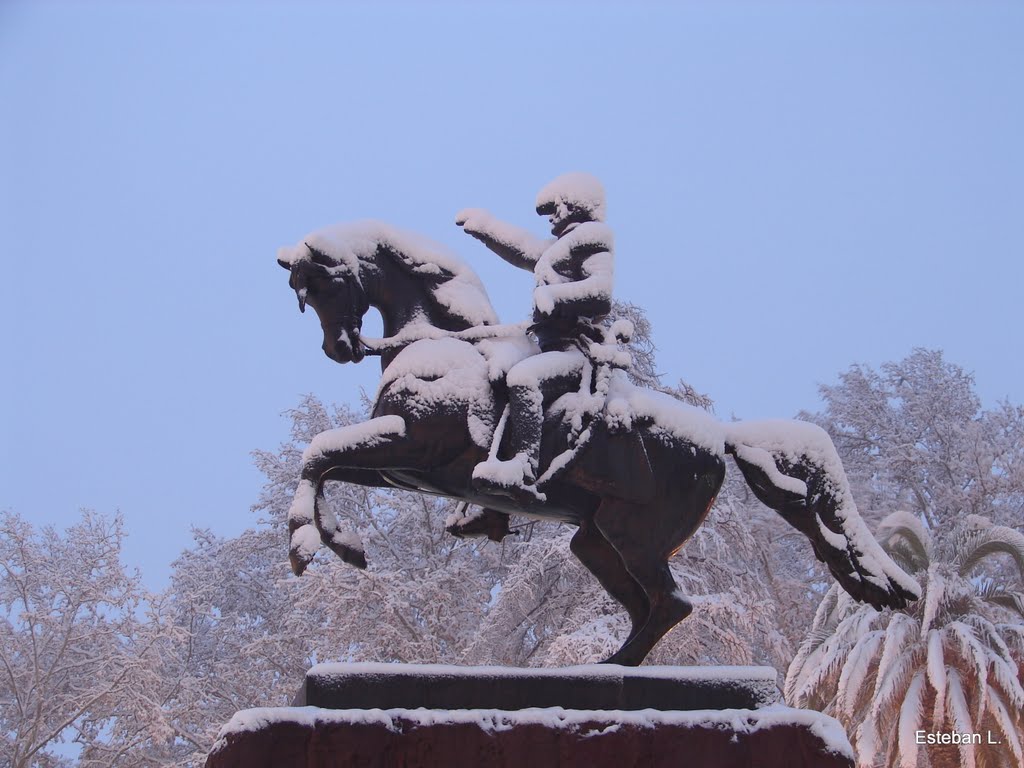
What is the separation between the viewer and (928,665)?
13953 mm

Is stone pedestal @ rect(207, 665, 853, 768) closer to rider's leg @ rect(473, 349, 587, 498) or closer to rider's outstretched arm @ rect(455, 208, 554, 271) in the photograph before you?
rider's leg @ rect(473, 349, 587, 498)

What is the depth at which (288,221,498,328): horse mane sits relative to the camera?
5.95 metres

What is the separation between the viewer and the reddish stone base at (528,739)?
4539 mm

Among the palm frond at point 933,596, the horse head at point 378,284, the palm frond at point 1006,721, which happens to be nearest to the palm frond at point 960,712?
the palm frond at point 1006,721

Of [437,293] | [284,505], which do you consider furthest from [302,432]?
[437,293]

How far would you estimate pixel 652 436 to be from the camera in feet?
19.3

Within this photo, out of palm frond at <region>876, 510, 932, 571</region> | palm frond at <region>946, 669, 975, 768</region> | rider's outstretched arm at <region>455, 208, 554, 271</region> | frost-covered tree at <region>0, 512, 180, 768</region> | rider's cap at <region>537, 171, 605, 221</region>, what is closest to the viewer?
rider's cap at <region>537, 171, 605, 221</region>

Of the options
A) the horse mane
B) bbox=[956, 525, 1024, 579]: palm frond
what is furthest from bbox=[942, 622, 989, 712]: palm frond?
the horse mane

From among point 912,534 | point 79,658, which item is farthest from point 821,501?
point 79,658

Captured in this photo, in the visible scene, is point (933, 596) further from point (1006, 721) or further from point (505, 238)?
point (505, 238)

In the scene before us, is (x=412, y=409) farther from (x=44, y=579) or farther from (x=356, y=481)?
(x=44, y=579)

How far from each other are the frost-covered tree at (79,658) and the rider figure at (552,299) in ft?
46.8

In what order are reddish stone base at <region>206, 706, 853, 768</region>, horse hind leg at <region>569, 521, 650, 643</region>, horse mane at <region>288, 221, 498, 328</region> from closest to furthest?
reddish stone base at <region>206, 706, 853, 768</region>, horse mane at <region>288, 221, 498, 328</region>, horse hind leg at <region>569, 521, 650, 643</region>

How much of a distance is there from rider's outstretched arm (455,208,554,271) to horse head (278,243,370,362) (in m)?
0.91
